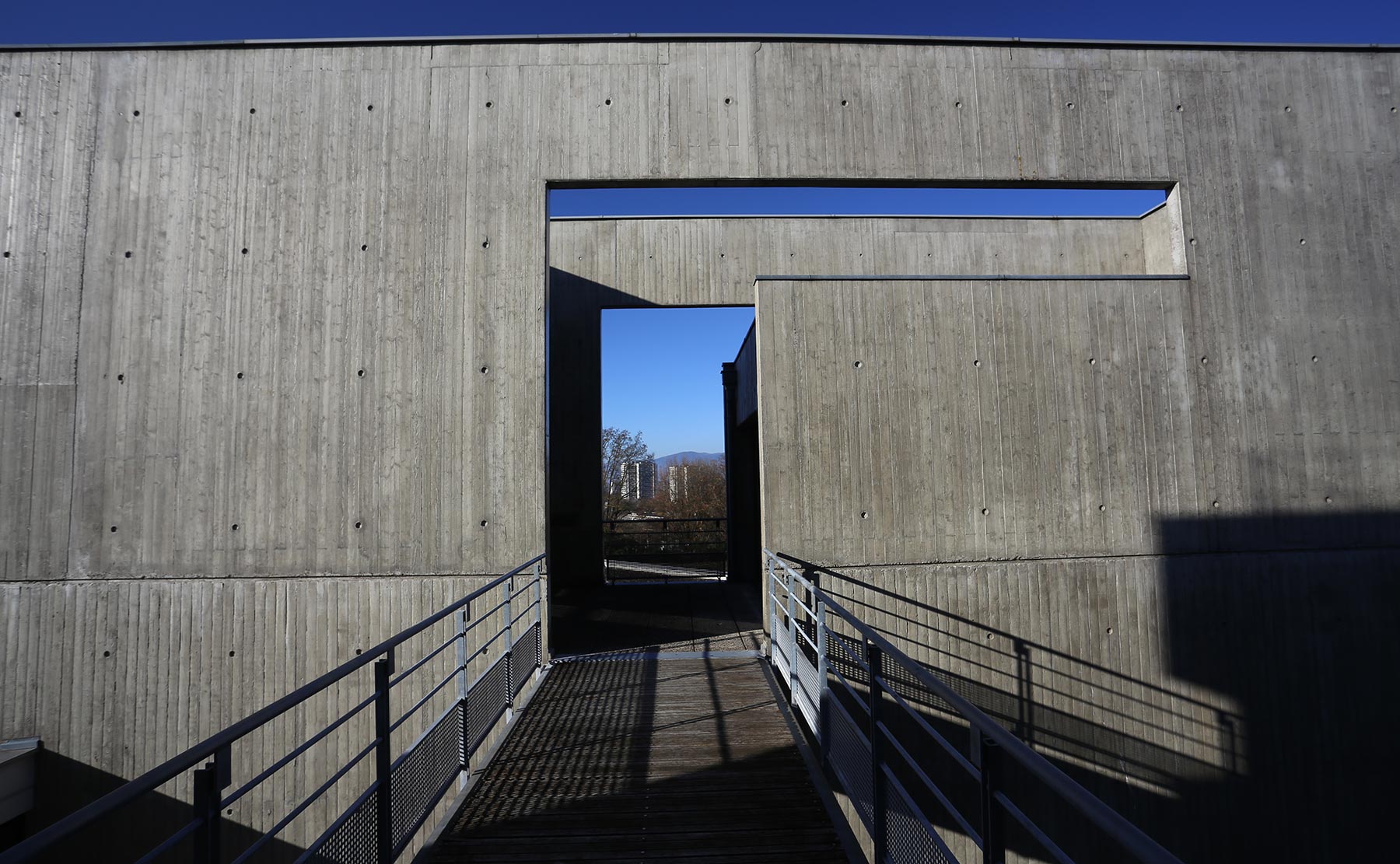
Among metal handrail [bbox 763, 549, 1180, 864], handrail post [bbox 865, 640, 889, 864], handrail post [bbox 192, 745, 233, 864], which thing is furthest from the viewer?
handrail post [bbox 865, 640, 889, 864]

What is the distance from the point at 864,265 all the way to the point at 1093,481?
16.2 ft

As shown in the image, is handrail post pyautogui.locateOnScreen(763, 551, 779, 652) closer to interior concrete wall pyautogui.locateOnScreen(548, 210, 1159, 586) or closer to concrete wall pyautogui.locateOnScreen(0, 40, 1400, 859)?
concrete wall pyautogui.locateOnScreen(0, 40, 1400, 859)

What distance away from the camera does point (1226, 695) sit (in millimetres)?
6832

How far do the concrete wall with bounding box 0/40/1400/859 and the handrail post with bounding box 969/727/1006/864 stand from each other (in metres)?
4.85

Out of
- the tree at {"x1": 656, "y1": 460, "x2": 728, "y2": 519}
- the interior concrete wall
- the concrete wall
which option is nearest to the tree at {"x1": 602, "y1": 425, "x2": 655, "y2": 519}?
the tree at {"x1": 656, "y1": 460, "x2": 728, "y2": 519}

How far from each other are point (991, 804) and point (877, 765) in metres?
0.96

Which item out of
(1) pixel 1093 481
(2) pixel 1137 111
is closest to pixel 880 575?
(1) pixel 1093 481

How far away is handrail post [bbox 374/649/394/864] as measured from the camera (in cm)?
278

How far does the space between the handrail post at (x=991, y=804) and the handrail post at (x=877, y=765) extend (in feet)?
2.63

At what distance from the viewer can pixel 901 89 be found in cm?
712

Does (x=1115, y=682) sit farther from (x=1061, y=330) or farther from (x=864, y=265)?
(x=864, y=265)

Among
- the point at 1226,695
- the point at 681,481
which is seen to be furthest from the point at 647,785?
the point at 681,481

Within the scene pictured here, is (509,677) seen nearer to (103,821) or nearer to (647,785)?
(647,785)

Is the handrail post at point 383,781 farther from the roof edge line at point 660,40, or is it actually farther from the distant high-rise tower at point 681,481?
the distant high-rise tower at point 681,481
